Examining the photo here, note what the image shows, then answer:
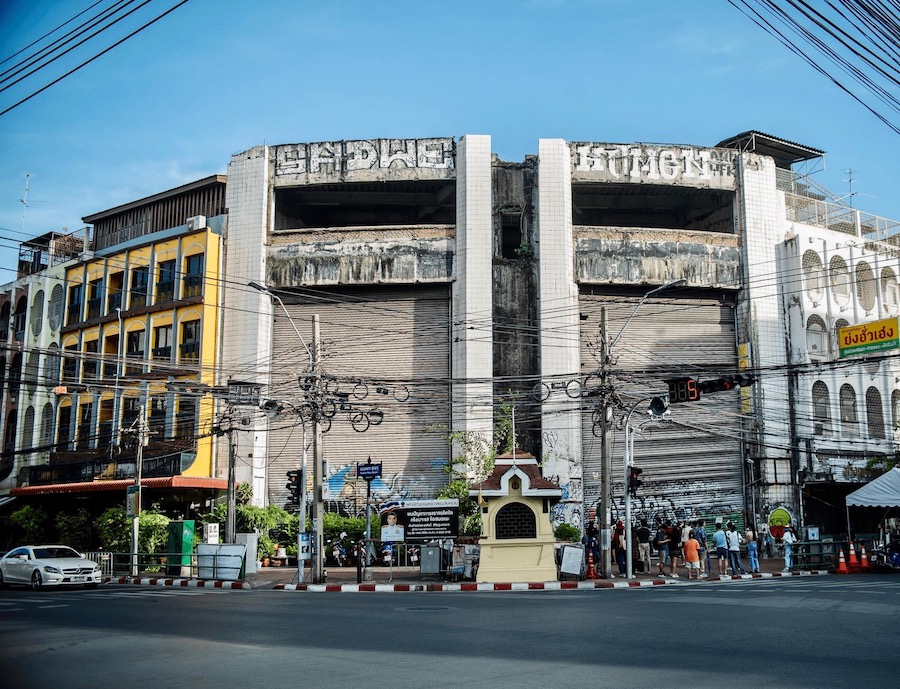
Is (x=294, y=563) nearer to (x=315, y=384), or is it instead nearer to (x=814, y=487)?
(x=315, y=384)

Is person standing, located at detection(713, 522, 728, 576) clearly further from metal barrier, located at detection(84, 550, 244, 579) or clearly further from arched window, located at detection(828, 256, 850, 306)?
arched window, located at detection(828, 256, 850, 306)

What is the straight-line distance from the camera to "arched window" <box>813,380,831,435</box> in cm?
4184

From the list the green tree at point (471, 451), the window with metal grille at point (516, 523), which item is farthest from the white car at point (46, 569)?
the green tree at point (471, 451)

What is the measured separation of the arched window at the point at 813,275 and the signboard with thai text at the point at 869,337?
7.81 ft

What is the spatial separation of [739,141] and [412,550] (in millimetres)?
25651

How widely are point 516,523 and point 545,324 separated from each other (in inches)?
568

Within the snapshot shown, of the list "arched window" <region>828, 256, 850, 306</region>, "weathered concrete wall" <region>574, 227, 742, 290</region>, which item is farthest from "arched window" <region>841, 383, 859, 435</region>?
"weathered concrete wall" <region>574, 227, 742, 290</region>

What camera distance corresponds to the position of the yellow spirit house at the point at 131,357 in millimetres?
40844

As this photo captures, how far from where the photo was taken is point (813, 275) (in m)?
42.7

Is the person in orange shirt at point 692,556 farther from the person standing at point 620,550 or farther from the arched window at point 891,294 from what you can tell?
the arched window at point 891,294

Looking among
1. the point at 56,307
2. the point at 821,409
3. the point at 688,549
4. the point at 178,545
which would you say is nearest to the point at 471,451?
the point at 178,545

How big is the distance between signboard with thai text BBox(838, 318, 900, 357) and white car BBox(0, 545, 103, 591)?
30.5 metres

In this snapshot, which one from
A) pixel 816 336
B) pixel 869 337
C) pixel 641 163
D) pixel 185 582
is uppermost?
Result: pixel 641 163

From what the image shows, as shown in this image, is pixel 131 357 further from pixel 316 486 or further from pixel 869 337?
pixel 869 337
